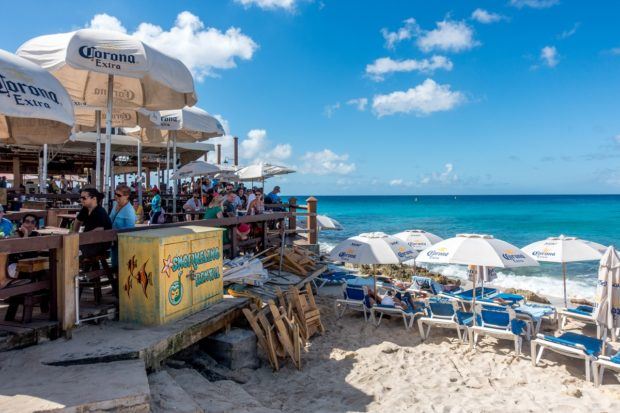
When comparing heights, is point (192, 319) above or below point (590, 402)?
above

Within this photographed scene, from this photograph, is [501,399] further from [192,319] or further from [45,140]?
[45,140]

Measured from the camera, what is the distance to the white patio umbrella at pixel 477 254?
738cm

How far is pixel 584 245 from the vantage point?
914cm

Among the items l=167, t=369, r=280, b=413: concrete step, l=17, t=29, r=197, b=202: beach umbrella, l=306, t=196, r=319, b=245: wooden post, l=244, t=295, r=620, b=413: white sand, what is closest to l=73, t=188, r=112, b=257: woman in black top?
l=17, t=29, r=197, b=202: beach umbrella

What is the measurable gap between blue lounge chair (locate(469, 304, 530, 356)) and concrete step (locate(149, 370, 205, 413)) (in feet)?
18.2

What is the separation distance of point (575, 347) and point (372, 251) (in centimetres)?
378

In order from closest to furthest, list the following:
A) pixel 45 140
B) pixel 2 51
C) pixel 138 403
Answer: pixel 138 403
pixel 2 51
pixel 45 140

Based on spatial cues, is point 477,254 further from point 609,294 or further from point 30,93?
point 30,93

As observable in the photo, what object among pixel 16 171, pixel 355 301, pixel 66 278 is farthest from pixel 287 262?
pixel 16 171

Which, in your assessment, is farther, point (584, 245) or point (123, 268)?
point (584, 245)

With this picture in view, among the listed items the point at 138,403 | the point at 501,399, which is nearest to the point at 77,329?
the point at 138,403

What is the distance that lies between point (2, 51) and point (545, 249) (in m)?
10.0

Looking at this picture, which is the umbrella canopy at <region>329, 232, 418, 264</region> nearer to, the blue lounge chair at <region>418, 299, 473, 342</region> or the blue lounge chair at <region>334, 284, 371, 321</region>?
the blue lounge chair at <region>334, 284, 371, 321</region>

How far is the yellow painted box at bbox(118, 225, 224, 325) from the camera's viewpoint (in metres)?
4.46
